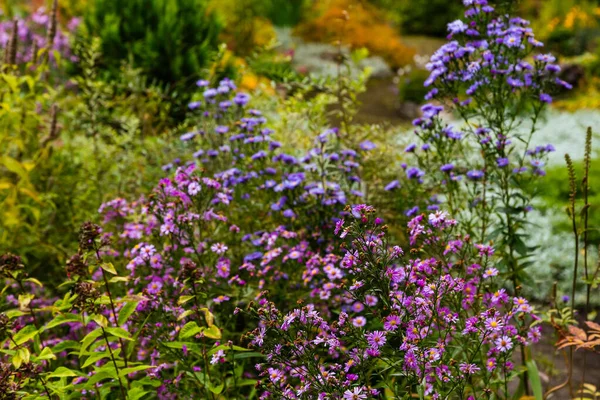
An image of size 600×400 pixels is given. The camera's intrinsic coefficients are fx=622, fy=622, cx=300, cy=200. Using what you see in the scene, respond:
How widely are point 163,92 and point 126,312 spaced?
499cm

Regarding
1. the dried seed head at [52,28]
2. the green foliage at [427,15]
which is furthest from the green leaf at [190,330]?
the green foliage at [427,15]

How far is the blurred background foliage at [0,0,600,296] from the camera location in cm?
358

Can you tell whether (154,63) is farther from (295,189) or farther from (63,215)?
(295,189)

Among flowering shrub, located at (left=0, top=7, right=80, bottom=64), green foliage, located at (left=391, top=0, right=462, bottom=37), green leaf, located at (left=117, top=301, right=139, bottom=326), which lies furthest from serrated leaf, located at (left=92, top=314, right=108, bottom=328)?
green foliage, located at (left=391, top=0, right=462, bottom=37)

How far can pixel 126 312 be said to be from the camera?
1.94 metres

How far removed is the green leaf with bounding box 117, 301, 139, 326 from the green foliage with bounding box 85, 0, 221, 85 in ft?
15.8

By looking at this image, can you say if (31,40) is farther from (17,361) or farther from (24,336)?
(17,361)

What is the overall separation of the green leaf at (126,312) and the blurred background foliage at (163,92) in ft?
4.78

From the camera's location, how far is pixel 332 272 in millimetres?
2320

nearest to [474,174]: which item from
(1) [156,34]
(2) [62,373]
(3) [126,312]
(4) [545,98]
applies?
(4) [545,98]

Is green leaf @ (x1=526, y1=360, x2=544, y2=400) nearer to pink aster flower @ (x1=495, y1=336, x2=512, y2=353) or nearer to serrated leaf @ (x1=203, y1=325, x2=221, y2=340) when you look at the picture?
pink aster flower @ (x1=495, y1=336, x2=512, y2=353)

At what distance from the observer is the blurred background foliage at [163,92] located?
3.58m

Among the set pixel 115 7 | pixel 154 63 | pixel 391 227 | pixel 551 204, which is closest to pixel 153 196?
pixel 391 227

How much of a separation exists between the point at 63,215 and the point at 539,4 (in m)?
15.8
